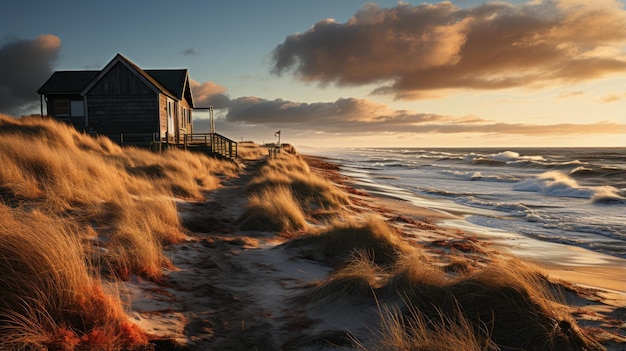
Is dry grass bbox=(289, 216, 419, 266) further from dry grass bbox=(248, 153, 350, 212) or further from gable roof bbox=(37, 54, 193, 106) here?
gable roof bbox=(37, 54, 193, 106)

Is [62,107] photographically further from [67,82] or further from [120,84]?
[120,84]

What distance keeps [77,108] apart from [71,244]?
27.9 m

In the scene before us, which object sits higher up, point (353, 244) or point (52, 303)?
point (52, 303)

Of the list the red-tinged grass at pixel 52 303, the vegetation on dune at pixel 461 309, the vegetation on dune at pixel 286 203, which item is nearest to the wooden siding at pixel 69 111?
the vegetation on dune at pixel 286 203

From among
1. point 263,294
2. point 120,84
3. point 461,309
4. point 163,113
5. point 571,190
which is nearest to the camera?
point 461,309

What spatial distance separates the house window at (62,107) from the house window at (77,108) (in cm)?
26

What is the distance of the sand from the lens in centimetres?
395

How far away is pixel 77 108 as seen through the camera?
27422 millimetres

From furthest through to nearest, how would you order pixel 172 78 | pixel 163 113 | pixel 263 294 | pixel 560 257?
pixel 172 78 → pixel 163 113 → pixel 560 257 → pixel 263 294

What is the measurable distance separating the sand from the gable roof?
717 inches

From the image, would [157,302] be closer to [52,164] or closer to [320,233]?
[320,233]

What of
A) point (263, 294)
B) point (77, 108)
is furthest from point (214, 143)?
point (263, 294)

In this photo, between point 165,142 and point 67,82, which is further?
point 67,82

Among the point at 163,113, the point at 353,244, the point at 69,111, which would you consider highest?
the point at 69,111
